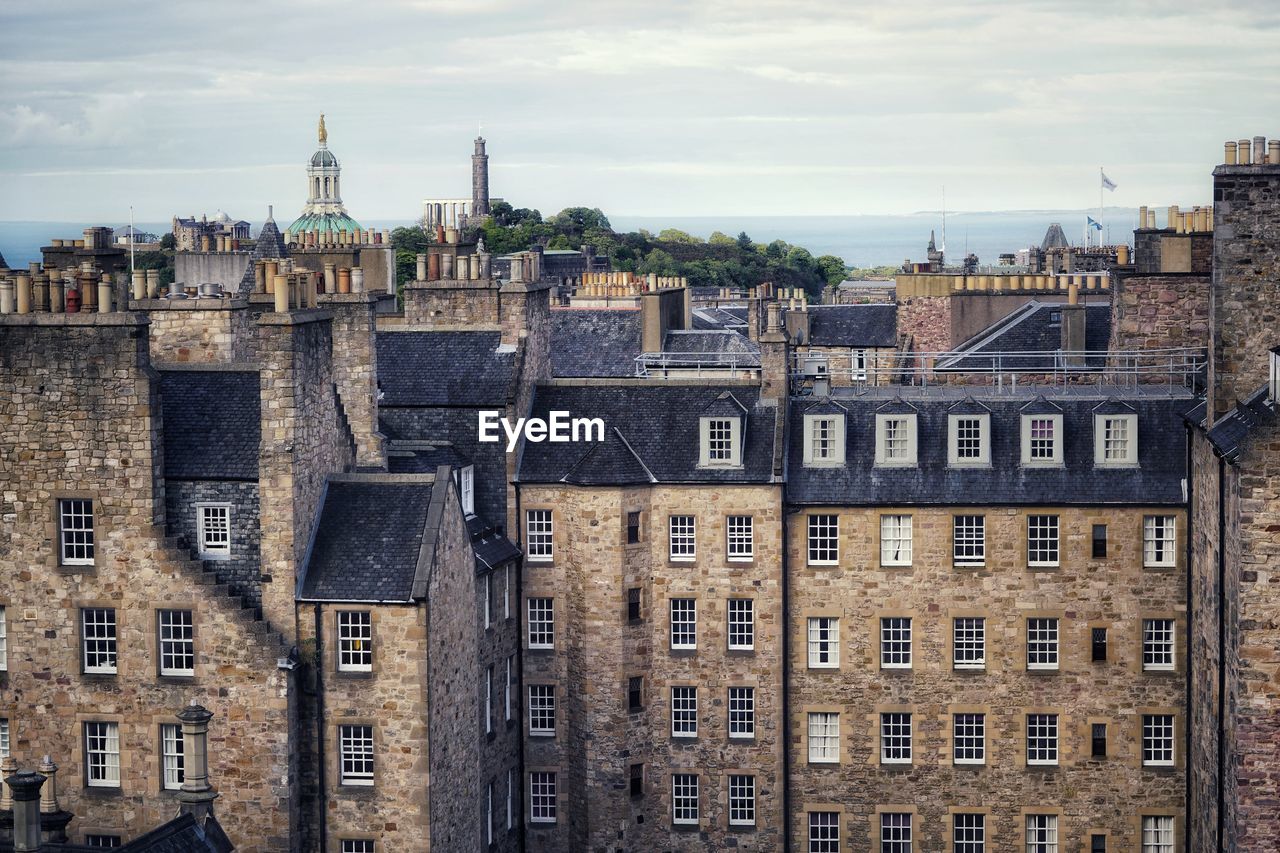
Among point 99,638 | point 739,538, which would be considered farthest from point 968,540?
point 99,638

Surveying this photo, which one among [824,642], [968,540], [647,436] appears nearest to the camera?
[968,540]

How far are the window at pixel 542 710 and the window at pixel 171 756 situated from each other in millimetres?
11125

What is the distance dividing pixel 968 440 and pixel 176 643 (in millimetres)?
20650

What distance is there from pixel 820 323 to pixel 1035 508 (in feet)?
150

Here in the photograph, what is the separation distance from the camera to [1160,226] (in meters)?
63.1

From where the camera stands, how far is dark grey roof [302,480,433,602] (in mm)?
43781

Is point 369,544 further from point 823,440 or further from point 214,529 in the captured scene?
point 823,440

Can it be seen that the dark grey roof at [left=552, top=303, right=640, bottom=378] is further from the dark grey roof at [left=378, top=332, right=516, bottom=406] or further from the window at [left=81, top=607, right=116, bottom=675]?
the window at [left=81, top=607, right=116, bottom=675]

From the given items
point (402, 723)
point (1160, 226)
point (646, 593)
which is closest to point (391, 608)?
point (402, 723)

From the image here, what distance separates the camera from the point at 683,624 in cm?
5269

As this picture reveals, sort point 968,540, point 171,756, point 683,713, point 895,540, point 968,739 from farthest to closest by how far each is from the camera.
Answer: point 683,713, point 968,739, point 895,540, point 968,540, point 171,756

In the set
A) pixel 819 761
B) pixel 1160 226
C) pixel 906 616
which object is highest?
pixel 1160 226

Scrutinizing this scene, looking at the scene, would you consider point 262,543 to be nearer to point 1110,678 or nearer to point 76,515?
point 76,515

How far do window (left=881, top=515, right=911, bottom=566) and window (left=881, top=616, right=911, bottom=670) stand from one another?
1.47m
